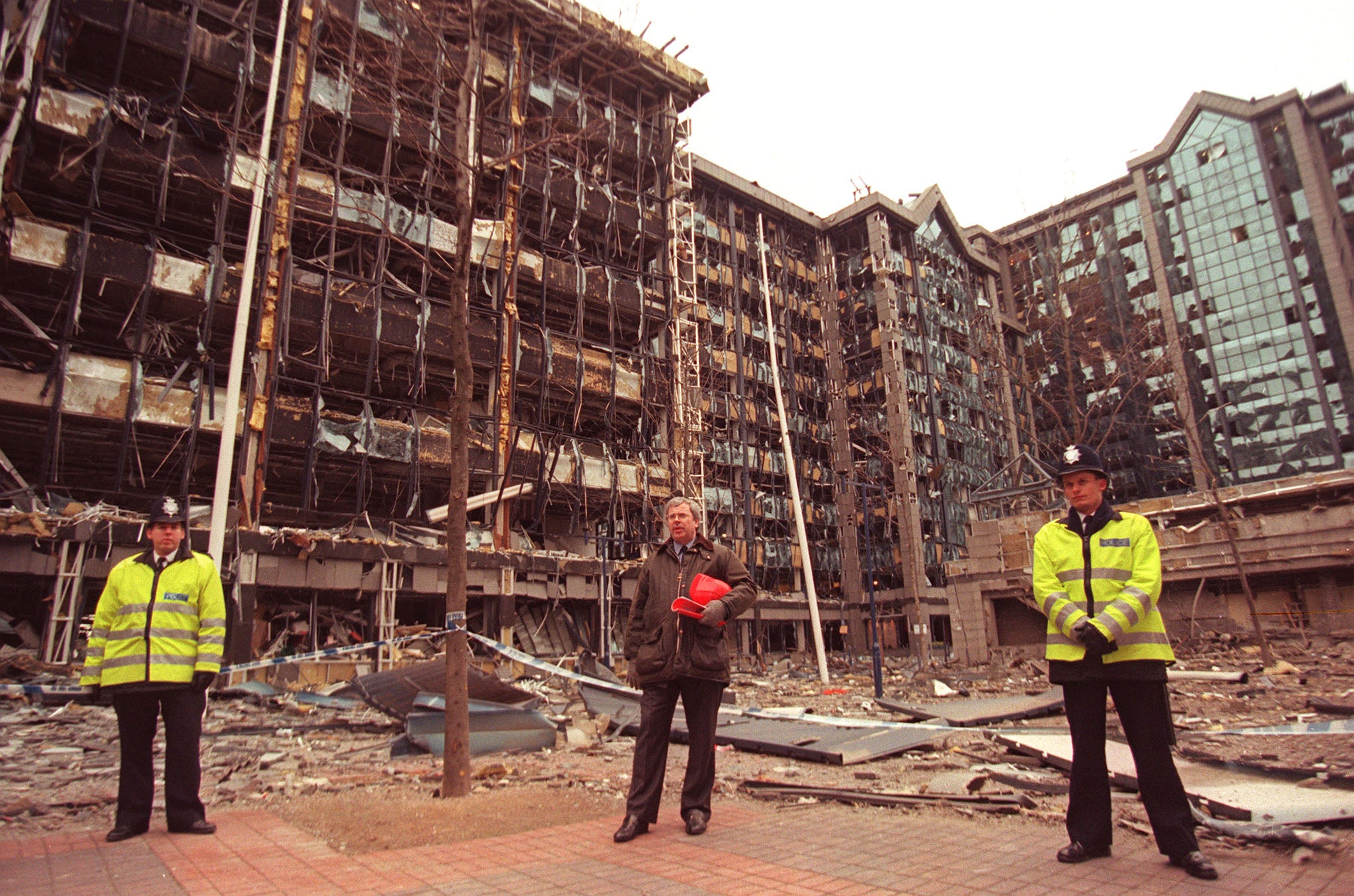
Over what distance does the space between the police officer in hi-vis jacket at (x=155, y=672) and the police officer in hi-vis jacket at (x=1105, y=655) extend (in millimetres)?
4887

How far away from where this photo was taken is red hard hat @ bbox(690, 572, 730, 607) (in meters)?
4.81

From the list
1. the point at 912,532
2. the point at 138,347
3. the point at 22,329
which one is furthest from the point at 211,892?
the point at 912,532

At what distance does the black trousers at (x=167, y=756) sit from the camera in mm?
4773

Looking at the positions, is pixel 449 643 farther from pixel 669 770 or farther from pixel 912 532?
pixel 912 532

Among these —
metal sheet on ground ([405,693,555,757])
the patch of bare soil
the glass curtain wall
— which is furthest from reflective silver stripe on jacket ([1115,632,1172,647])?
the glass curtain wall

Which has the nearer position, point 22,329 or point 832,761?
point 832,761

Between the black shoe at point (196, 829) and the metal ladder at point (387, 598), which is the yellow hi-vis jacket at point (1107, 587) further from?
the metal ladder at point (387, 598)

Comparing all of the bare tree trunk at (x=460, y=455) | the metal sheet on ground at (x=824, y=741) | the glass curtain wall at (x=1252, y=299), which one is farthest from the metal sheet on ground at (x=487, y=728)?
the glass curtain wall at (x=1252, y=299)

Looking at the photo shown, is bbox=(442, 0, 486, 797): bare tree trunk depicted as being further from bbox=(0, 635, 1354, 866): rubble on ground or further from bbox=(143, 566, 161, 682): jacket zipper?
bbox=(143, 566, 161, 682): jacket zipper

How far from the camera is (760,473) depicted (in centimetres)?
4853

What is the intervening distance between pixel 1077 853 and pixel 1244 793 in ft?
6.02

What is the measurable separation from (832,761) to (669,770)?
1500mm

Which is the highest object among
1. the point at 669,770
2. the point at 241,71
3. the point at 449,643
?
the point at 241,71

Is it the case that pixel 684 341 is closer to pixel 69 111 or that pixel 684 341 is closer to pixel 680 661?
pixel 69 111
